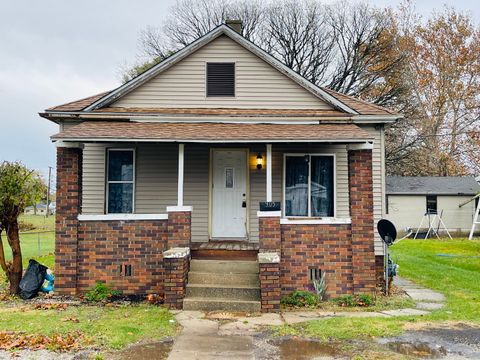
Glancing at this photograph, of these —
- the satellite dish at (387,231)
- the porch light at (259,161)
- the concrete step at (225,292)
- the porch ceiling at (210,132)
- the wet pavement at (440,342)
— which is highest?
the porch ceiling at (210,132)

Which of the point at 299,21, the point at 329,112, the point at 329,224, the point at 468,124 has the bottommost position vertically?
the point at 329,224

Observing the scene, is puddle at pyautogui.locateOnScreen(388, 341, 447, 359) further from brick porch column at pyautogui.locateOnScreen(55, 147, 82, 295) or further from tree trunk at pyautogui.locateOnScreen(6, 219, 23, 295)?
tree trunk at pyautogui.locateOnScreen(6, 219, 23, 295)

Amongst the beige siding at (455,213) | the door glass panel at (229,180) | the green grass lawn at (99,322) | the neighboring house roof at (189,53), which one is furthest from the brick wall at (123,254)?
the beige siding at (455,213)

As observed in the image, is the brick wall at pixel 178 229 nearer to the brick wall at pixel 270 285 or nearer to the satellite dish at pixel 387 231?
the brick wall at pixel 270 285

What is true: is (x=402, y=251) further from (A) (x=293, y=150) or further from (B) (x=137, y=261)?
(B) (x=137, y=261)

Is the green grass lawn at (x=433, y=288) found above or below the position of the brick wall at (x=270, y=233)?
below

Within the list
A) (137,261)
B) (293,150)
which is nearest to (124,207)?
(137,261)

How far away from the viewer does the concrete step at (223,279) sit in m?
7.83

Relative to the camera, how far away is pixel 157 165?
10031 millimetres

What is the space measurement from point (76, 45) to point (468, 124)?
93.5ft

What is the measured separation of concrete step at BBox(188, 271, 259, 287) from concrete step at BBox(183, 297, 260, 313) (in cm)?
52

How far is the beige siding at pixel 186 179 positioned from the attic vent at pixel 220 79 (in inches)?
57.4

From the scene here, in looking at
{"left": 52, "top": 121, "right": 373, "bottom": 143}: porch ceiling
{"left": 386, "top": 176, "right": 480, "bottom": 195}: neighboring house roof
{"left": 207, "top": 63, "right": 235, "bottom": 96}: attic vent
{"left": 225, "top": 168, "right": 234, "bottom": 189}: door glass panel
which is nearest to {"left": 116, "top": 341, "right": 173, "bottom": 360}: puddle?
{"left": 52, "top": 121, "right": 373, "bottom": 143}: porch ceiling

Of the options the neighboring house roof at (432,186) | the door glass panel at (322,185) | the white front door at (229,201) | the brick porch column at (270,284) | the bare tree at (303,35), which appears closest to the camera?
the brick porch column at (270,284)
